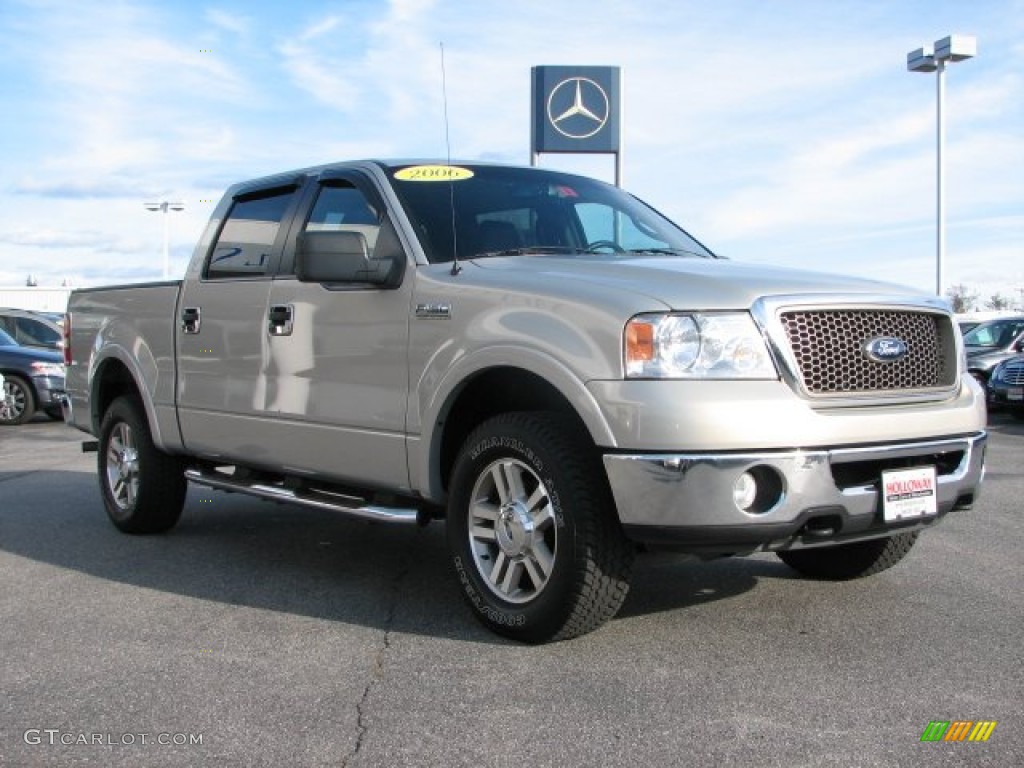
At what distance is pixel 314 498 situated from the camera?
538cm

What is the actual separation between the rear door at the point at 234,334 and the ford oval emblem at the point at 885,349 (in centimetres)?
285

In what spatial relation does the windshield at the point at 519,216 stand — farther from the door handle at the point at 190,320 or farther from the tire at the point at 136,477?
the tire at the point at 136,477

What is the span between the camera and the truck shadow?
496cm

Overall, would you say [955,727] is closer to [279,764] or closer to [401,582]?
[279,764]

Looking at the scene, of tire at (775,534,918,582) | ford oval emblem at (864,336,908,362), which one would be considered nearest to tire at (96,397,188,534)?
tire at (775,534,918,582)

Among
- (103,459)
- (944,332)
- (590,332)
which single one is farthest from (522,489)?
(103,459)

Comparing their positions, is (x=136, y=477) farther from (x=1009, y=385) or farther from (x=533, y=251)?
(x=1009, y=385)

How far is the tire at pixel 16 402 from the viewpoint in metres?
15.6

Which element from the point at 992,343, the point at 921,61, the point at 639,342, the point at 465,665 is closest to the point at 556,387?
the point at 639,342

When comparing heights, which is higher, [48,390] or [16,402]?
[48,390]

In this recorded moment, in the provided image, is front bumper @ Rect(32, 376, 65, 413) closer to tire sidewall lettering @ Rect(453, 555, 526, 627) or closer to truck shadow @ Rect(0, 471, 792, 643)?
truck shadow @ Rect(0, 471, 792, 643)

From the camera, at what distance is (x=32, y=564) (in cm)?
607

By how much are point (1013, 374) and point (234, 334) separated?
13374 millimetres

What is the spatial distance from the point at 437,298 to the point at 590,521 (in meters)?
1.23
